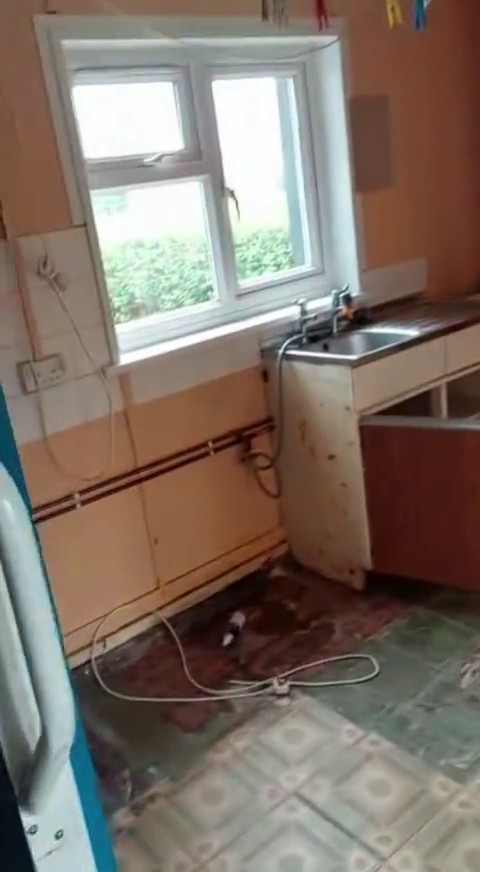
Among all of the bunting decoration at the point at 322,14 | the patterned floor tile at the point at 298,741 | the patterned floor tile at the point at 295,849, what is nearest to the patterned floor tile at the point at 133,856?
the patterned floor tile at the point at 295,849

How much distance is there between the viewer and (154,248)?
2570 millimetres

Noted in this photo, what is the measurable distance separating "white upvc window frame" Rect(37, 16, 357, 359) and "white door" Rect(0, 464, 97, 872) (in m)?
1.63

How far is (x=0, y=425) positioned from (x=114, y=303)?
1393mm

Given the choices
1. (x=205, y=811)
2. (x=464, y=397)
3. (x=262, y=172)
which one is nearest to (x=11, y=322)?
(x=262, y=172)

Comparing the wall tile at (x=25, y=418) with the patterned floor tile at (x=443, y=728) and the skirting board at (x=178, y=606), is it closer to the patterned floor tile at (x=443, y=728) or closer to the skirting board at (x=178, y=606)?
the skirting board at (x=178, y=606)

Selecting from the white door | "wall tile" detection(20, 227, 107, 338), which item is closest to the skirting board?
"wall tile" detection(20, 227, 107, 338)

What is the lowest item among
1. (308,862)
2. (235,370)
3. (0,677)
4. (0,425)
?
(308,862)

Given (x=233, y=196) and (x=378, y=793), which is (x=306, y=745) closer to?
(x=378, y=793)

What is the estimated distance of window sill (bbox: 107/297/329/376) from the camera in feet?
7.87

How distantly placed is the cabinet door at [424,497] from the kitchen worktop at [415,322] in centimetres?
24

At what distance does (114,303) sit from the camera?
2484mm

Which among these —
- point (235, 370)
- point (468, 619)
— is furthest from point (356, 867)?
point (235, 370)

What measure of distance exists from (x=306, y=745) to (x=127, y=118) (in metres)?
1.86

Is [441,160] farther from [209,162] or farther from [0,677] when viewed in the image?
[0,677]
